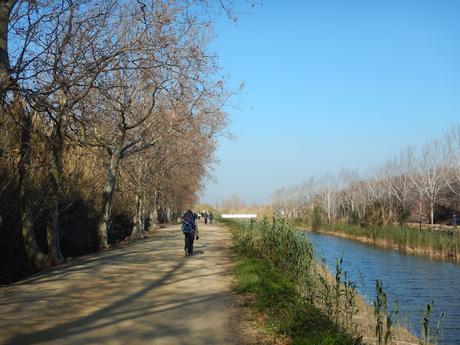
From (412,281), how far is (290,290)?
44.2ft

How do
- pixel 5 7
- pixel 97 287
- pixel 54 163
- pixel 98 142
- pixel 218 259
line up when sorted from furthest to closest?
1. pixel 98 142
2. pixel 218 259
3. pixel 54 163
4. pixel 97 287
5. pixel 5 7

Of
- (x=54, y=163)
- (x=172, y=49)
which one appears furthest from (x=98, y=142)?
(x=172, y=49)

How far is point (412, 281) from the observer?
74.4ft

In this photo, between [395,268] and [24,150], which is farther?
[395,268]

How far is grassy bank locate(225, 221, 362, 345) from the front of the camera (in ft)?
25.1

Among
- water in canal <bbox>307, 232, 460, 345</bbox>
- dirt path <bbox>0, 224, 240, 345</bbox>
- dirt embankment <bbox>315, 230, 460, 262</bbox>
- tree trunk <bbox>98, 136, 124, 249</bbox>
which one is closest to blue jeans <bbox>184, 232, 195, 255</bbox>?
dirt path <bbox>0, 224, 240, 345</bbox>

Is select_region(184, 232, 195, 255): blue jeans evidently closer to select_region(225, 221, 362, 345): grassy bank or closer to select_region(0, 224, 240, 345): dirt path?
select_region(225, 221, 362, 345): grassy bank

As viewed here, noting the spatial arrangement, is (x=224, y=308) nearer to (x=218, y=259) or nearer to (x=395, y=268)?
(x=218, y=259)

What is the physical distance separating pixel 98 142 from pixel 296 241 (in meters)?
10.5

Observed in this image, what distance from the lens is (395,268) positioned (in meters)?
26.8

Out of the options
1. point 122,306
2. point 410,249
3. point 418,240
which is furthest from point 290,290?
point 410,249

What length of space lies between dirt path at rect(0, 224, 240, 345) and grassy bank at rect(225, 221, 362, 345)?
66 cm

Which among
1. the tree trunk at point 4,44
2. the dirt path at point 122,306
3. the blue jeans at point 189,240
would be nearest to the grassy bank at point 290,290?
the dirt path at point 122,306

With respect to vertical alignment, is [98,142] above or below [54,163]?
above
